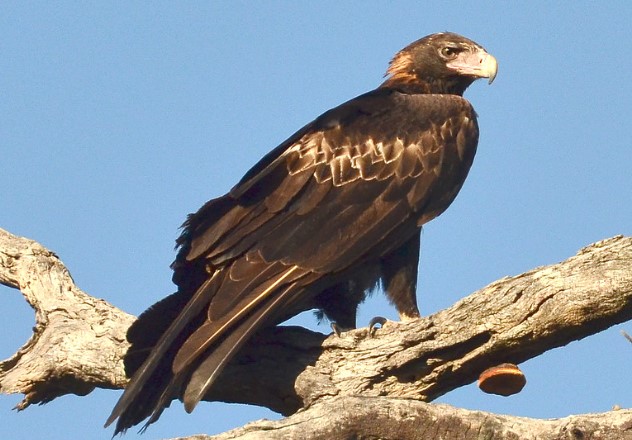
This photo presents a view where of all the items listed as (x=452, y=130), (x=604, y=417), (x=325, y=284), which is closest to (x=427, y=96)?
(x=452, y=130)

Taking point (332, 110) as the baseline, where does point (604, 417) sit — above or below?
below

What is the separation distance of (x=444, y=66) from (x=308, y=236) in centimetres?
260

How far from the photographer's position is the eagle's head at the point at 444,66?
882 cm

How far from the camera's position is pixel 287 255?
266 inches

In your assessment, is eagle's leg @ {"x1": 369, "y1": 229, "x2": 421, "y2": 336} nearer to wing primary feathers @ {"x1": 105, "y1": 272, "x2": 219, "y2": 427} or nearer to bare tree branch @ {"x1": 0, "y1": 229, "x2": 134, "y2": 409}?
wing primary feathers @ {"x1": 105, "y1": 272, "x2": 219, "y2": 427}

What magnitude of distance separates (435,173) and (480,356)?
6.57ft

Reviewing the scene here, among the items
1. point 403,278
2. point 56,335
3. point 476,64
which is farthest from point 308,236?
point 476,64

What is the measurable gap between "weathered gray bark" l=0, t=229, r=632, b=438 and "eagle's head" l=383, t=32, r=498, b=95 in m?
2.97

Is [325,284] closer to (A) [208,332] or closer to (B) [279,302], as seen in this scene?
(B) [279,302]

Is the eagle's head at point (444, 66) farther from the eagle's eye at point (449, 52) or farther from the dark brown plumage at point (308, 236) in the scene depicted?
the dark brown plumage at point (308, 236)

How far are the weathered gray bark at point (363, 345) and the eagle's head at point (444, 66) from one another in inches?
117

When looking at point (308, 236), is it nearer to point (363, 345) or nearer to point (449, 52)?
point (363, 345)

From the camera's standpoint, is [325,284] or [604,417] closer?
[604,417]

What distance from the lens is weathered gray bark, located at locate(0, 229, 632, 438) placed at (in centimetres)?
543
